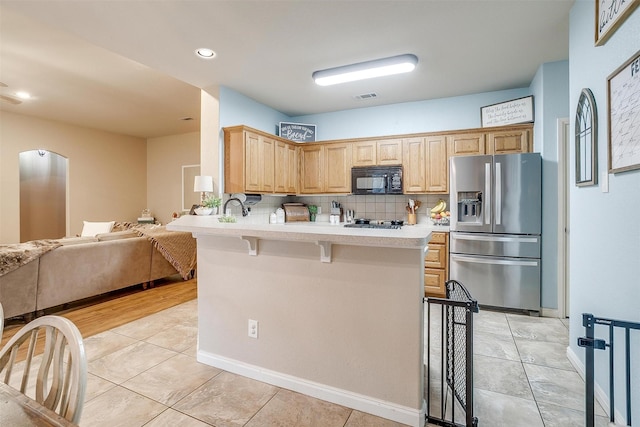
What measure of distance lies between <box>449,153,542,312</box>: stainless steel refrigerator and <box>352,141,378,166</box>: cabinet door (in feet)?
3.87

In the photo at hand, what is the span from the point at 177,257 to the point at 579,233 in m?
4.79

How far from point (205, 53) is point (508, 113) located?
3659 millimetres

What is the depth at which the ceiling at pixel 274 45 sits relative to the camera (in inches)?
91.7

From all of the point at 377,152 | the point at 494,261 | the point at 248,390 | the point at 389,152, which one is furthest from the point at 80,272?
the point at 494,261

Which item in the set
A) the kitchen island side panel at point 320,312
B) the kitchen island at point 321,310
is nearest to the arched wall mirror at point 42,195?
the kitchen island at point 321,310

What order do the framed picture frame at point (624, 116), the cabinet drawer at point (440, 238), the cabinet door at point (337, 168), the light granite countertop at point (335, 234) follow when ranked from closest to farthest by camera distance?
the framed picture frame at point (624, 116) → the light granite countertop at point (335, 234) → the cabinet drawer at point (440, 238) → the cabinet door at point (337, 168)

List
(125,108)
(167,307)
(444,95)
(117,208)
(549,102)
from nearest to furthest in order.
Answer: (549,102)
(167,307)
(444,95)
(125,108)
(117,208)

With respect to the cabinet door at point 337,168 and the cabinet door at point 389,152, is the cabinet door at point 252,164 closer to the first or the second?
the cabinet door at point 337,168

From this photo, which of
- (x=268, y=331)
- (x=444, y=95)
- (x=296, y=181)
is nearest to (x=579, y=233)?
(x=268, y=331)

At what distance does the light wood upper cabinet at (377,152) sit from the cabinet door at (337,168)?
133 mm

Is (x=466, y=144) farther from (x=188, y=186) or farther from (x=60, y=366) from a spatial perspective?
(x=188, y=186)

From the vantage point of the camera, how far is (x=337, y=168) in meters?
4.73

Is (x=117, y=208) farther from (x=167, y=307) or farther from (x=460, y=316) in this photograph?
(x=460, y=316)

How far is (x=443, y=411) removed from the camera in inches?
67.7
